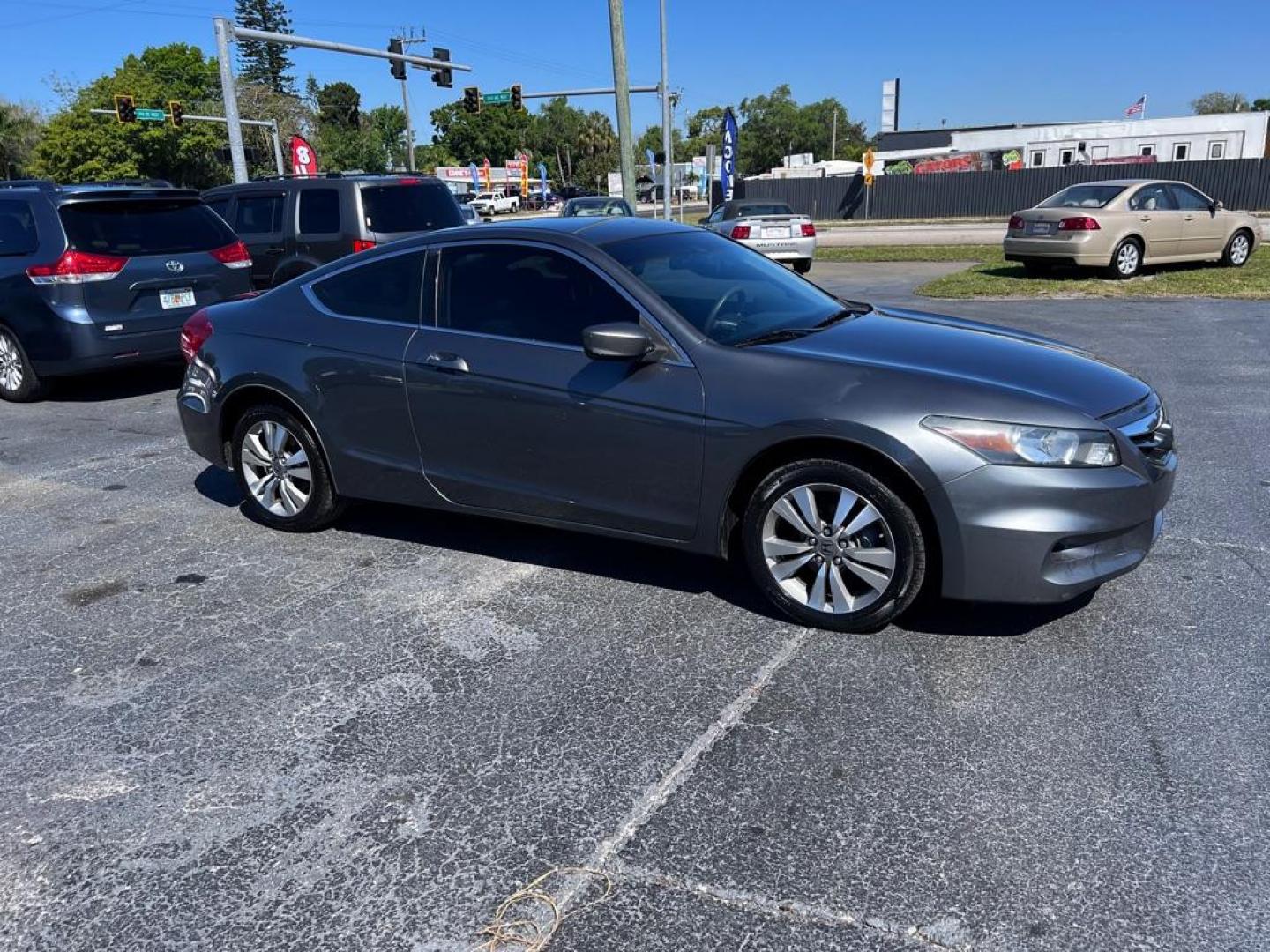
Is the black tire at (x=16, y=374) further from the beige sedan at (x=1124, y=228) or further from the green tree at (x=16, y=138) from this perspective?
the green tree at (x=16, y=138)

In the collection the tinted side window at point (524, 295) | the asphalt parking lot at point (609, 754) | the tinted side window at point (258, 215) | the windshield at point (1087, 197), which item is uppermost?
the tinted side window at point (258, 215)

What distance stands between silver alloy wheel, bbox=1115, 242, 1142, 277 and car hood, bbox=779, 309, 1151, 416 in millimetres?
12257

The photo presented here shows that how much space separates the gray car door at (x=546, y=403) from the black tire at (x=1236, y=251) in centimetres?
1600

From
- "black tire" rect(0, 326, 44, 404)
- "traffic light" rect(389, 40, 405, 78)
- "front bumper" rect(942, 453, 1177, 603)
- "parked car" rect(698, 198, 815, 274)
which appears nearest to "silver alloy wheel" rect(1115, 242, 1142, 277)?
"parked car" rect(698, 198, 815, 274)

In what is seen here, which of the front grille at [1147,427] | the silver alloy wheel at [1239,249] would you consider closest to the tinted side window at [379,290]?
the front grille at [1147,427]

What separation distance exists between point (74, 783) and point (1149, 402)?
4049 mm

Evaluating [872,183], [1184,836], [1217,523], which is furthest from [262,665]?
[872,183]

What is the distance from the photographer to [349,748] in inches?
125

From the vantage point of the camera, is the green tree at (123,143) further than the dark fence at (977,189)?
Yes

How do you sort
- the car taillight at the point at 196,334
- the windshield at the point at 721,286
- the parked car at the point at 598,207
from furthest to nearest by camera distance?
the parked car at the point at 598,207, the car taillight at the point at 196,334, the windshield at the point at 721,286

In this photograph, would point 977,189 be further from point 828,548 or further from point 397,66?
point 828,548

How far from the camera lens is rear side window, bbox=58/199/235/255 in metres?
8.23

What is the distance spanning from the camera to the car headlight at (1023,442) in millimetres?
3430

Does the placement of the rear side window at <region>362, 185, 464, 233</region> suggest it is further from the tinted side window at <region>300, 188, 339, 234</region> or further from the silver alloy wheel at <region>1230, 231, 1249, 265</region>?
the silver alloy wheel at <region>1230, 231, 1249, 265</region>
